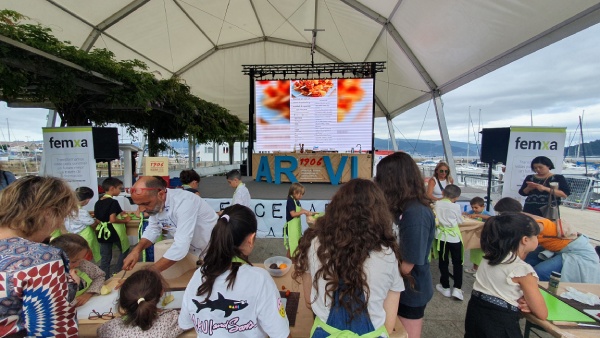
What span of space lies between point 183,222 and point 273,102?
7.69 metres

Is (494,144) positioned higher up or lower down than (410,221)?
higher up

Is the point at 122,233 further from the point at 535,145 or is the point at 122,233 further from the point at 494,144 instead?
the point at 535,145

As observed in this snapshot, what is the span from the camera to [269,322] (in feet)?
3.85

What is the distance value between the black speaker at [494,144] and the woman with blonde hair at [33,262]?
591cm

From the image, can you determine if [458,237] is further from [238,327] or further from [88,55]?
[88,55]

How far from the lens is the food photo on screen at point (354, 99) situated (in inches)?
347

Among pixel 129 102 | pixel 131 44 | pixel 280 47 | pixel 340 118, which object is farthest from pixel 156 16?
pixel 340 118

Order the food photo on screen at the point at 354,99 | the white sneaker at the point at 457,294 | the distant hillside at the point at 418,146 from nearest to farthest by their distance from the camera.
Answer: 1. the white sneaker at the point at 457,294
2. the food photo on screen at the point at 354,99
3. the distant hillside at the point at 418,146

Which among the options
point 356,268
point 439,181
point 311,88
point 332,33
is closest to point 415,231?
point 356,268

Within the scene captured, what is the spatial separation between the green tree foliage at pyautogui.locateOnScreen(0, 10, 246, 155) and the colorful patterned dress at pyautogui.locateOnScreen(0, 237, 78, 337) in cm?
371

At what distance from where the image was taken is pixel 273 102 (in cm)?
919

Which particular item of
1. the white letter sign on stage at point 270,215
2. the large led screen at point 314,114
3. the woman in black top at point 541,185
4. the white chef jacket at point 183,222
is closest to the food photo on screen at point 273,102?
the large led screen at point 314,114

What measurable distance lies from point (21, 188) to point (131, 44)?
9952 mm

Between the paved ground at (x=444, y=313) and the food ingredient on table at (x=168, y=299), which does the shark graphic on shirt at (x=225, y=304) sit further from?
the paved ground at (x=444, y=313)
